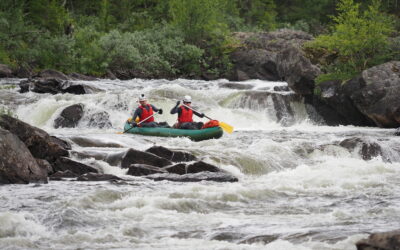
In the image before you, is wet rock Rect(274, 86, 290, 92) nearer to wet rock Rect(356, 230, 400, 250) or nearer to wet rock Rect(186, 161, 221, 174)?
wet rock Rect(186, 161, 221, 174)

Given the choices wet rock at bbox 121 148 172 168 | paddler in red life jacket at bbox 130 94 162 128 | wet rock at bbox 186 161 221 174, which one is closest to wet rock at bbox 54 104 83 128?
paddler in red life jacket at bbox 130 94 162 128

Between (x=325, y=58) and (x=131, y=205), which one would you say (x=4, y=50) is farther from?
(x=131, y=205)

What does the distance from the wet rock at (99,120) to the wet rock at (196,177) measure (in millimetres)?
8221

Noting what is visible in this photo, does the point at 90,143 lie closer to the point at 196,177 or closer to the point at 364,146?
the point at 196,177

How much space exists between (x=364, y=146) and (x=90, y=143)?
602 cm


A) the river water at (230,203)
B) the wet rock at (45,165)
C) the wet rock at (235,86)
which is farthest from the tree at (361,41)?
the wet rock at (45,165)

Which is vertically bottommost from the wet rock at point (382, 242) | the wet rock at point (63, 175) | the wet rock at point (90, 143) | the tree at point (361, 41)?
the wet rock at point (63, 175)

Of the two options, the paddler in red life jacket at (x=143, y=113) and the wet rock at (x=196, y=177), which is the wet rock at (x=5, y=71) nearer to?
the paddler in red life jacket at (x=143, y=113)

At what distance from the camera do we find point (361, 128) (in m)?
18.5

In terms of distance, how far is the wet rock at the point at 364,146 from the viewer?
13391mm

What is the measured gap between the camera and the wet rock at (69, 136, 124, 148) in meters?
13.3

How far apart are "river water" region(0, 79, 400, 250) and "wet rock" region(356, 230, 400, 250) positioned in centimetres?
115

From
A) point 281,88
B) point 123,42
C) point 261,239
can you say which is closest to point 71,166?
point 261,239

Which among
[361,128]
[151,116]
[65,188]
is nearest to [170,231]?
[65,188]
